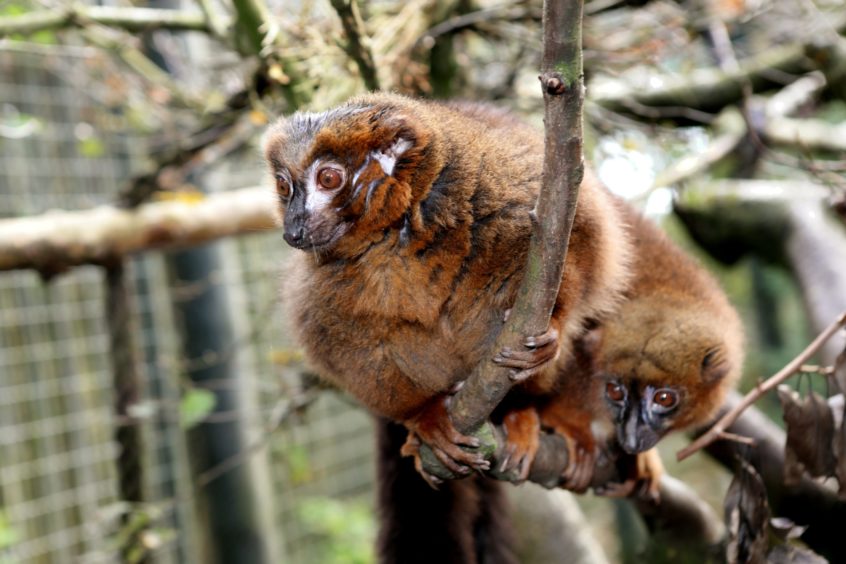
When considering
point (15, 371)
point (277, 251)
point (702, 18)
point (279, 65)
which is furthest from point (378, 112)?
point (277, 251)

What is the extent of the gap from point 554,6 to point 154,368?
4.40m

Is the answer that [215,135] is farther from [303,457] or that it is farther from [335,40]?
[303,457]

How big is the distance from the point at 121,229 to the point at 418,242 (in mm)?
1987

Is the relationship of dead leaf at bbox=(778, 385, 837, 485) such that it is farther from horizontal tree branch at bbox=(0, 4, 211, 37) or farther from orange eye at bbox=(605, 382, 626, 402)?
horizontal tree branch at bbox=(0, 4, 211, 37)

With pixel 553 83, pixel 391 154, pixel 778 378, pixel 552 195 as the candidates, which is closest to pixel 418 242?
pixel 391 154

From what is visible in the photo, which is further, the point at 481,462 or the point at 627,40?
the point at 627,40

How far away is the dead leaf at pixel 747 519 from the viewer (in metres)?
2.10

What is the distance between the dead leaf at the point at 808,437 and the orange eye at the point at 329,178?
3.92 feet

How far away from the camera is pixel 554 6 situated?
121 centimetres

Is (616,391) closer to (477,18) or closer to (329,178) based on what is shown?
(329,178)

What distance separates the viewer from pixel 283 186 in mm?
2010

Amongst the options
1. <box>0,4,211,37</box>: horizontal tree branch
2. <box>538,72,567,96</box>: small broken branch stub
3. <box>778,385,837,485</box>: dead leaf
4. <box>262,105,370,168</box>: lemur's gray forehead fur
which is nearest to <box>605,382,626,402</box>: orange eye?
<box>778,385,837,485</box>: dead leaf

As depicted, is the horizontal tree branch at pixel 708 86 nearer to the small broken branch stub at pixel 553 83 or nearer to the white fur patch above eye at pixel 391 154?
the white fur patch above eye at pixel 391 154

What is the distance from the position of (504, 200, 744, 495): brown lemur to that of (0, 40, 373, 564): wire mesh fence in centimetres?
127
